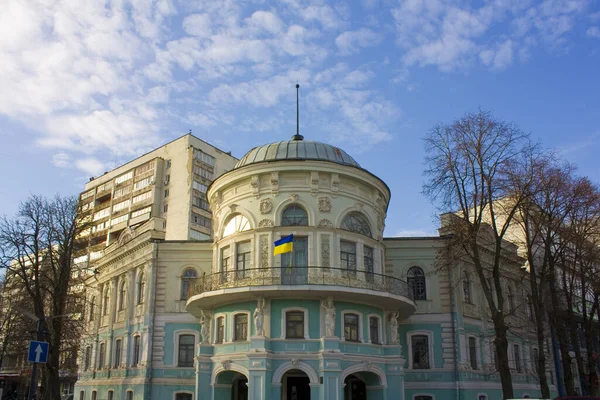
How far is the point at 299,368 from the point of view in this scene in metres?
25.7

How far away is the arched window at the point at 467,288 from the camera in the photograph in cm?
3453

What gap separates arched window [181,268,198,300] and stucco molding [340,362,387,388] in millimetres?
12068

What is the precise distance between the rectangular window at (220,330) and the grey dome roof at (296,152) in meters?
7.63

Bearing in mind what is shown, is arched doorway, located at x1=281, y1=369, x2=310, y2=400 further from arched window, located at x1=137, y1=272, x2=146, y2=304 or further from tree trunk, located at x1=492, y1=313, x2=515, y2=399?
arched window, located at x1=137, y1=272, x2=146, y2=304

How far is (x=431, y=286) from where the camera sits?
3356cm

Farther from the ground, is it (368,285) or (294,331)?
(368,285)

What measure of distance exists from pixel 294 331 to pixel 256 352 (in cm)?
208

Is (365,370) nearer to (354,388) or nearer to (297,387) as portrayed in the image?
(354,388)

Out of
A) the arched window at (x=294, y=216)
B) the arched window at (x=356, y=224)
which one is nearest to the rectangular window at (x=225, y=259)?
the arched window at (x=294, y=216)

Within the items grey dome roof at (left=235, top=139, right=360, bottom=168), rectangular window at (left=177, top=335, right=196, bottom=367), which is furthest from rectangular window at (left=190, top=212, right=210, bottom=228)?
grey dome roof at (left=235, top=139, right=360, bottom=168)

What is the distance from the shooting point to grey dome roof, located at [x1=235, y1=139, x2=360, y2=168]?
30.0 metres

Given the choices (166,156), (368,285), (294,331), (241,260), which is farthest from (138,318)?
(166,156)

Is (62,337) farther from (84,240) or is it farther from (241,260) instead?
(241,260)

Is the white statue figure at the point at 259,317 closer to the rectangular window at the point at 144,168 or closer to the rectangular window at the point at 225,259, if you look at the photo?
the rectangular window at the point at 225,259
